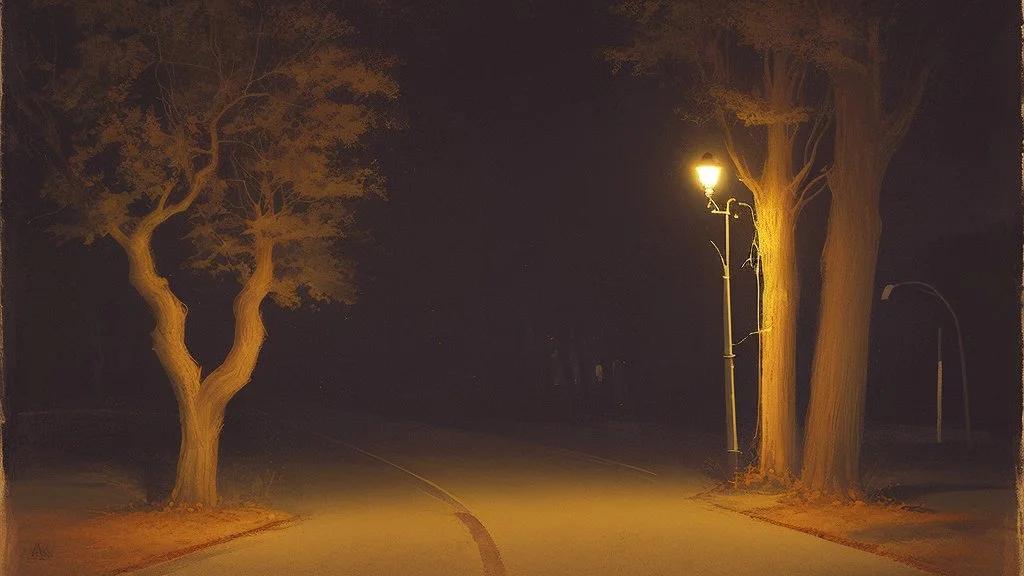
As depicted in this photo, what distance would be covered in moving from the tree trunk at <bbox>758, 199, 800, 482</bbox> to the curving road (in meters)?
1.71

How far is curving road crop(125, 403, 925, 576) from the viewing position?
12211 millimetres

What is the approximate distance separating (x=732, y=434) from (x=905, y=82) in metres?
6.25

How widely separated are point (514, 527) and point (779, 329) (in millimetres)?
6143

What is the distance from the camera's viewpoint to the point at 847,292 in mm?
17141

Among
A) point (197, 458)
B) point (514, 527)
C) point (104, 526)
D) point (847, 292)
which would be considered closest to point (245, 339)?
point (197, 458)

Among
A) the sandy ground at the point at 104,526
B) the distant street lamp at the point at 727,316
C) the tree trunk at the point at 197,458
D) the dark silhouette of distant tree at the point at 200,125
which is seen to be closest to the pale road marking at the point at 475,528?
the sandy ground at the point at 104,526

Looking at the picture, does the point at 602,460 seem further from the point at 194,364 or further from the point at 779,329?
the point at 194,364

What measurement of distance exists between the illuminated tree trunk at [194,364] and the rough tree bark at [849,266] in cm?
852

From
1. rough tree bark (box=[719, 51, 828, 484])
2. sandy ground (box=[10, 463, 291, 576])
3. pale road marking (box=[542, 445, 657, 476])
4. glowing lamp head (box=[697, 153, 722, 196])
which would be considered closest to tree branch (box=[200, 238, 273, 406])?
sandy ground (box=[10, 463, 291, 576])

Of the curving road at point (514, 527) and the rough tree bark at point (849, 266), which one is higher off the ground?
the rough tree bark at point (849, 266)

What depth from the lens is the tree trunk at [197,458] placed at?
683 inches

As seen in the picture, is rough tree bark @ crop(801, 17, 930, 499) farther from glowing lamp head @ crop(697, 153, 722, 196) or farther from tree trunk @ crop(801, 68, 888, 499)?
glowing lamp head @ crop(697, 153, 722, 196)

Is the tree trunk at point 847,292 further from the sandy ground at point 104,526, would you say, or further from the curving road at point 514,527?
the sandy ground at point 104,526

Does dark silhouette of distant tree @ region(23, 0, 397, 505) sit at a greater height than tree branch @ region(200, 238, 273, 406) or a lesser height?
greater
